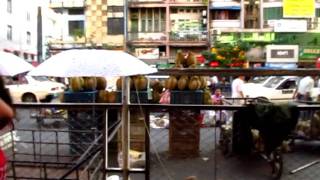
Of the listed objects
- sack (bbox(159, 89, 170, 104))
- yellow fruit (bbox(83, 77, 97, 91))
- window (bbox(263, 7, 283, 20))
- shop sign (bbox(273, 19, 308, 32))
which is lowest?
sack (bbox(159, 89, 170, 104))

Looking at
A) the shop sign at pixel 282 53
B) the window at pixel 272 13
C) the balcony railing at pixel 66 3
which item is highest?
the balcony railing at pixel 66 3

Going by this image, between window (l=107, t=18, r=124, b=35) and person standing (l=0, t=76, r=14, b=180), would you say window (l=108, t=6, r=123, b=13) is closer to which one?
window (l=107, t=18, r=124, b=35)

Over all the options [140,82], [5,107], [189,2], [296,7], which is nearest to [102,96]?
[140,82]

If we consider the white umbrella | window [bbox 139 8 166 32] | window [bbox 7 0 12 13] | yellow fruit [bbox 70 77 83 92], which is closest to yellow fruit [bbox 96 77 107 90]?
yellow fruit [bbox 70 77 83 92]

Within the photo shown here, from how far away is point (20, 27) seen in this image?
4319cm

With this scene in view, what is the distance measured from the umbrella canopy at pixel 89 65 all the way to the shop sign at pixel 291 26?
3700 cm

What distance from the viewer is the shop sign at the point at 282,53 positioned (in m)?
38.2

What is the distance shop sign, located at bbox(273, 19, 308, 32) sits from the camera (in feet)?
129

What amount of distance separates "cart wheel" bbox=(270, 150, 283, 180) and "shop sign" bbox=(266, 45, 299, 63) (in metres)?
32.5

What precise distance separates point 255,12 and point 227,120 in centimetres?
3771

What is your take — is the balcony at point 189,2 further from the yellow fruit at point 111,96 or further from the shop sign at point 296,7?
the yellow fruit at point 111,96

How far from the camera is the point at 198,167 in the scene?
6.82 meters

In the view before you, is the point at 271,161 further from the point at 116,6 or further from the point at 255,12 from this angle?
the point at 116,6

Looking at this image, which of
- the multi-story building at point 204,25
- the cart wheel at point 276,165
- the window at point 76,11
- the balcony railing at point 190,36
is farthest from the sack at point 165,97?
the window at point 76,11
